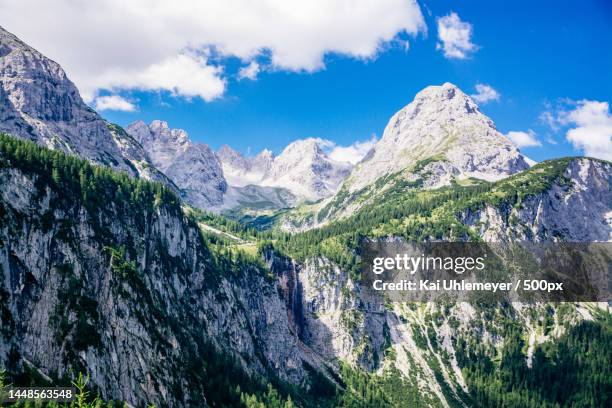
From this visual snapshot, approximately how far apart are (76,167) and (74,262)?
41.4 m

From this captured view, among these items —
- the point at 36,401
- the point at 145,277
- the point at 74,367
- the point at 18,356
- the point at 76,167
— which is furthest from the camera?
the point at 145,277

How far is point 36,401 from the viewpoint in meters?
90.6

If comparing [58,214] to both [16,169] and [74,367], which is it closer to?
[16,169]

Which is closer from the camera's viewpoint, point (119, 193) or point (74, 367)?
point (74, 367)

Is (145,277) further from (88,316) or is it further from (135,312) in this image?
(88,316)

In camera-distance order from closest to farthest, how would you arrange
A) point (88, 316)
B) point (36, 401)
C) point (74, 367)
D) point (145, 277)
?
1. point (36, 401)
2. point (74, 367)
3. point (88, 316)
4. point (145, 277)

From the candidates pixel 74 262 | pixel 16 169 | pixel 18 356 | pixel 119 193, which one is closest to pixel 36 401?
pixel 18 356

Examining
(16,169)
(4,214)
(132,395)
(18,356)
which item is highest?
(16,169)

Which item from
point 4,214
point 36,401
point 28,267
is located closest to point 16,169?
point 4,214

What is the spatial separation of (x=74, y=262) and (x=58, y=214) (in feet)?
45.7

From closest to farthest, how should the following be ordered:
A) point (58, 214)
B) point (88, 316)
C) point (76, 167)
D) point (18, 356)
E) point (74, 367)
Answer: point (18, 356) < point (74, 367) < point (88, 316) < point (58, 214) < point (76, 167)

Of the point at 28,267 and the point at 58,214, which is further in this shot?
the point at 58,214

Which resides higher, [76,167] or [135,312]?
[76,167]

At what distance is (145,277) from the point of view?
192m
